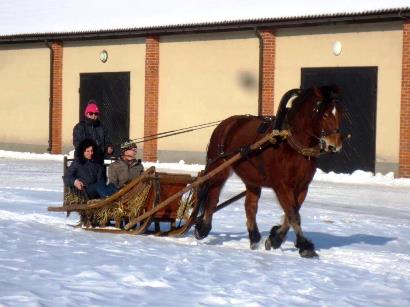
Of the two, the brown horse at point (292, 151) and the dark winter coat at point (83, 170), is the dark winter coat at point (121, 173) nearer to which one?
the dark winter coat at point (83, 170)

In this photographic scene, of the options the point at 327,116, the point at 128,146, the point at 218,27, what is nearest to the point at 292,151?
the point at 327,116

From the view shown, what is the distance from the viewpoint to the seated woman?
38.5 feet

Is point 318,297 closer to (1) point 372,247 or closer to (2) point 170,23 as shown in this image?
(1) point 372,247

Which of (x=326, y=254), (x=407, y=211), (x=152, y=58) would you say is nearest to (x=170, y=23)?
(x=152, y=58)

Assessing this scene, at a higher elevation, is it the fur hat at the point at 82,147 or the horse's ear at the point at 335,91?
the horse's ear at the point at 335,91

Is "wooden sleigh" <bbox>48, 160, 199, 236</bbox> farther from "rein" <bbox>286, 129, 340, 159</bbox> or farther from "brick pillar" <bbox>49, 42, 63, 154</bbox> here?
"brick pillar" <bbox>49, 42, 63, 154</bbox>

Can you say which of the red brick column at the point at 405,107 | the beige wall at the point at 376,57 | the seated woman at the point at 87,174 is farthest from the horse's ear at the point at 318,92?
the beige wall at the point at 376,57

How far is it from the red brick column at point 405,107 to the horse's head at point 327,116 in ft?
42.0

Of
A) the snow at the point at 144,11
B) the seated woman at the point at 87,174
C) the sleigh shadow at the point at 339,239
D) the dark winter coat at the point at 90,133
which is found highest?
the snow at the point at 144,11

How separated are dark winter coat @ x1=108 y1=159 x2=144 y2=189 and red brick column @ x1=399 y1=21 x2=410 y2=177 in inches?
462

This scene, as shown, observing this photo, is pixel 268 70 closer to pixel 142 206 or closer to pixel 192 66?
pixel 192 66

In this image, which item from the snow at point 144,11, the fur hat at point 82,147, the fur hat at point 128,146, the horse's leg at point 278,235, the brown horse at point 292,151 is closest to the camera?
the brown horse at point 292,151

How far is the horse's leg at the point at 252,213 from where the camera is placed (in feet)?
35.5

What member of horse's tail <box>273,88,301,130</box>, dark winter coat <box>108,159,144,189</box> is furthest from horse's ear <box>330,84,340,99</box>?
dark winter coat <box>108,159,144,189</box>
